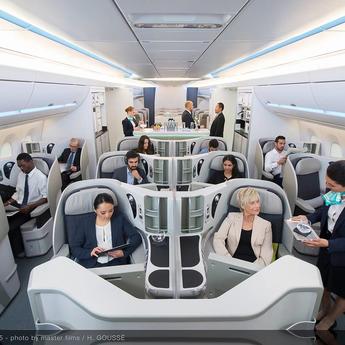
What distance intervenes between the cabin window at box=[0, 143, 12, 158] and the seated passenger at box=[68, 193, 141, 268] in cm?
320

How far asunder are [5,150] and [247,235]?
470 centimetres

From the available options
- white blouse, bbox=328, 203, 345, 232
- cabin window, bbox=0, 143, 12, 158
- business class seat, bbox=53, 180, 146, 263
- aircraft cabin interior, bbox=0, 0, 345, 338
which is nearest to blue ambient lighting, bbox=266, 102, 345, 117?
aircraft cabin interior, bbox=0, 0, 345, 338

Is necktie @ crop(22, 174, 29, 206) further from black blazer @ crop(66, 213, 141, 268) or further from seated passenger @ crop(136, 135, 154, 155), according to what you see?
seated passenger @ crop(136, 135, 154, 155)

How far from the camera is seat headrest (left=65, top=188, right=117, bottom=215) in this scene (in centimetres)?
281

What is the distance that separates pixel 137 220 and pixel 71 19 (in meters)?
1.83

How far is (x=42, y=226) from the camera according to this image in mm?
4070

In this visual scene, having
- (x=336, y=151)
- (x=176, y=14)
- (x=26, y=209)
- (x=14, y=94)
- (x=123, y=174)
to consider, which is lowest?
(x=26, y=209)

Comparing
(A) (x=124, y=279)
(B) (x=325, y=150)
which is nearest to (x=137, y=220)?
(A) (x=124, y=279)

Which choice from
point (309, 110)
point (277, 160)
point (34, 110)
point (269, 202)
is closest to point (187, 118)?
point (277, 160)

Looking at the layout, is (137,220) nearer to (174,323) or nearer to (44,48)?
(174,323)

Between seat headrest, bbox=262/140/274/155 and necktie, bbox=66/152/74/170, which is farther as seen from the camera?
seat headrest, bbox=262/140/274/155

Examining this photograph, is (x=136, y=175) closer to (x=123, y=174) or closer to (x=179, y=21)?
(x=123, y=174)

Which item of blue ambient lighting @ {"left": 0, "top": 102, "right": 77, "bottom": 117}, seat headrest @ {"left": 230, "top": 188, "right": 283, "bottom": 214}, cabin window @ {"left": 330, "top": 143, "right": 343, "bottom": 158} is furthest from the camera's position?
cabin window @ {"left": 330, "top": 143, "right": 343, "bottom": 158}

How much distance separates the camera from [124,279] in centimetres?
199
